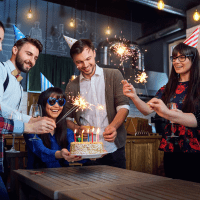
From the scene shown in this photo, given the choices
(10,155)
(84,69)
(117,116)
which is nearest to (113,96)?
(117,116)

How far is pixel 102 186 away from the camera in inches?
51.2

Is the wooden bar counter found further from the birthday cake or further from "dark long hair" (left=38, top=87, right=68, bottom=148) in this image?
the birthday cake

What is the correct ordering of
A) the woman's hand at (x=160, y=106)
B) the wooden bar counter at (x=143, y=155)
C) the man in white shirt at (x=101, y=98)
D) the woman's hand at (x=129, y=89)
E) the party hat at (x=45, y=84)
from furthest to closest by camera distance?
1. the wooden bar counter at (x=143, y=155)
2. the party hat at (x=45, y=84)
3. the man in white shirt at (x=101, y=98)
4. the woman's hand at (x=129, y=89)
5. the woman's hand at (x=160, y=106)

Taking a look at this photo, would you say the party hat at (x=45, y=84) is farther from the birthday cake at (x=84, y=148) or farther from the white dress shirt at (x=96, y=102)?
the birthday cake at (x=84, y=148)

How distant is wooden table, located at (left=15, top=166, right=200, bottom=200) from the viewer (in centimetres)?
112

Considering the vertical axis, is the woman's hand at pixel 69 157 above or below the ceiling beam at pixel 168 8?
below

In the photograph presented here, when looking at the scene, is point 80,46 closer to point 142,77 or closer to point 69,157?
point 69,157

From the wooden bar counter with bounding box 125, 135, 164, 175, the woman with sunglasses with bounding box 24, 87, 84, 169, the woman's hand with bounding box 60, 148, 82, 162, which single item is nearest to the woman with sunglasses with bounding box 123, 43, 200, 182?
the woman's hand with bounding box 60, 148, 82, 162

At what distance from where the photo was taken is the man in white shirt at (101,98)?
7.93 feet

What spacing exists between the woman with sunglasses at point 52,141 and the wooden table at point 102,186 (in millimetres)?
497

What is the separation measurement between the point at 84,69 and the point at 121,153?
0.95 meters

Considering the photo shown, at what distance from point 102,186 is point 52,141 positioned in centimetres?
124

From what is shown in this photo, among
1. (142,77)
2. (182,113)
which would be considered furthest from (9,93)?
(142,77)

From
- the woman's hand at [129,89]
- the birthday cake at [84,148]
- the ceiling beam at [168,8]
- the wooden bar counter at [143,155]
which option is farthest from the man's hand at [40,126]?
the ceiling beam at [168,8]
